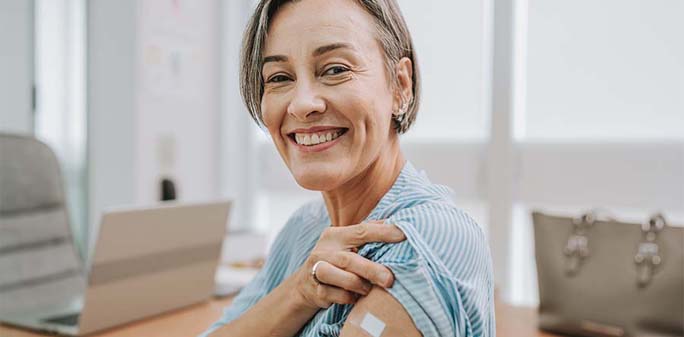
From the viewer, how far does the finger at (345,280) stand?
758 millimetres

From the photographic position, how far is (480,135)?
8.90 ft

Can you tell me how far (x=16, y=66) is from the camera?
A: 2617mm

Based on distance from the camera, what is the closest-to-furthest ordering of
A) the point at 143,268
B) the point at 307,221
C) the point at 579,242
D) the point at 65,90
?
the point at 307,221
the point at 143,268
the point at 579,242
the point at 65,90

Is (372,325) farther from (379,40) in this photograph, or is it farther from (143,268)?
(143,268)

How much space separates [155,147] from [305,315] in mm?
2229

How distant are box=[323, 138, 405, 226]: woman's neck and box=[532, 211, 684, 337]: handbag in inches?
30.4

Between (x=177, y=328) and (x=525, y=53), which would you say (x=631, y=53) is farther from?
(x=177, y=328)

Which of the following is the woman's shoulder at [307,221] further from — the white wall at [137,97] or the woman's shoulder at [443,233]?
the white wall at [137,97]

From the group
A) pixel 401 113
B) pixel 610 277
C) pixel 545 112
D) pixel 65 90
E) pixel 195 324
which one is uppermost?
pixel 65 90

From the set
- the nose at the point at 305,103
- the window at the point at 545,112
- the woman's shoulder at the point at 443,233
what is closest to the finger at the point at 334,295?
the woman's shoulder at the point at 443,233

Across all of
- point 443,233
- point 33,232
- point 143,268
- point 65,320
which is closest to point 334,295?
point 443,233

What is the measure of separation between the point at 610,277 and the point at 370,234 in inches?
37.1

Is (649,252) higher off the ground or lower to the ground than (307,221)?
lower

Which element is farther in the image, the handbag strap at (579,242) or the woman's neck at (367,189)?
the handbag strap at (579,242)
